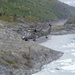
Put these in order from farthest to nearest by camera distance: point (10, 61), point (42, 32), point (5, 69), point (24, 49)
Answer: point (42, 32) → point (24, 49) → point (10, 61) → point (5, 69)

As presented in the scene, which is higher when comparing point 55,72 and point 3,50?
point 3,50

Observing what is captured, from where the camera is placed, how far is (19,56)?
194 ft

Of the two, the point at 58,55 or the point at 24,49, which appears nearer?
the point at 24,49

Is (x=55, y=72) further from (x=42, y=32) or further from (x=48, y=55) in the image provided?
(x=42, y=32)

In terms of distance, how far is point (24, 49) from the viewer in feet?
208

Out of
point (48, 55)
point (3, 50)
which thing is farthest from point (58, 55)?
point (3, 50)

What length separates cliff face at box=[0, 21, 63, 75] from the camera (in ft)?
178

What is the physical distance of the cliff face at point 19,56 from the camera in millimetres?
54328

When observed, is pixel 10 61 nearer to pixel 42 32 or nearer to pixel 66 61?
pixel 66 61

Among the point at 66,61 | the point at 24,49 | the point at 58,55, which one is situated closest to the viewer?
the point at 24,49

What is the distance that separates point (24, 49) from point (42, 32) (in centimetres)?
6054

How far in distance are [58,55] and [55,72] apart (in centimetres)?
1589

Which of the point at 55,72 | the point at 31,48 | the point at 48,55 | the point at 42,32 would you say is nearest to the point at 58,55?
the point at 48,55

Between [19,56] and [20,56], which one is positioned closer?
Answer: [19,56]
